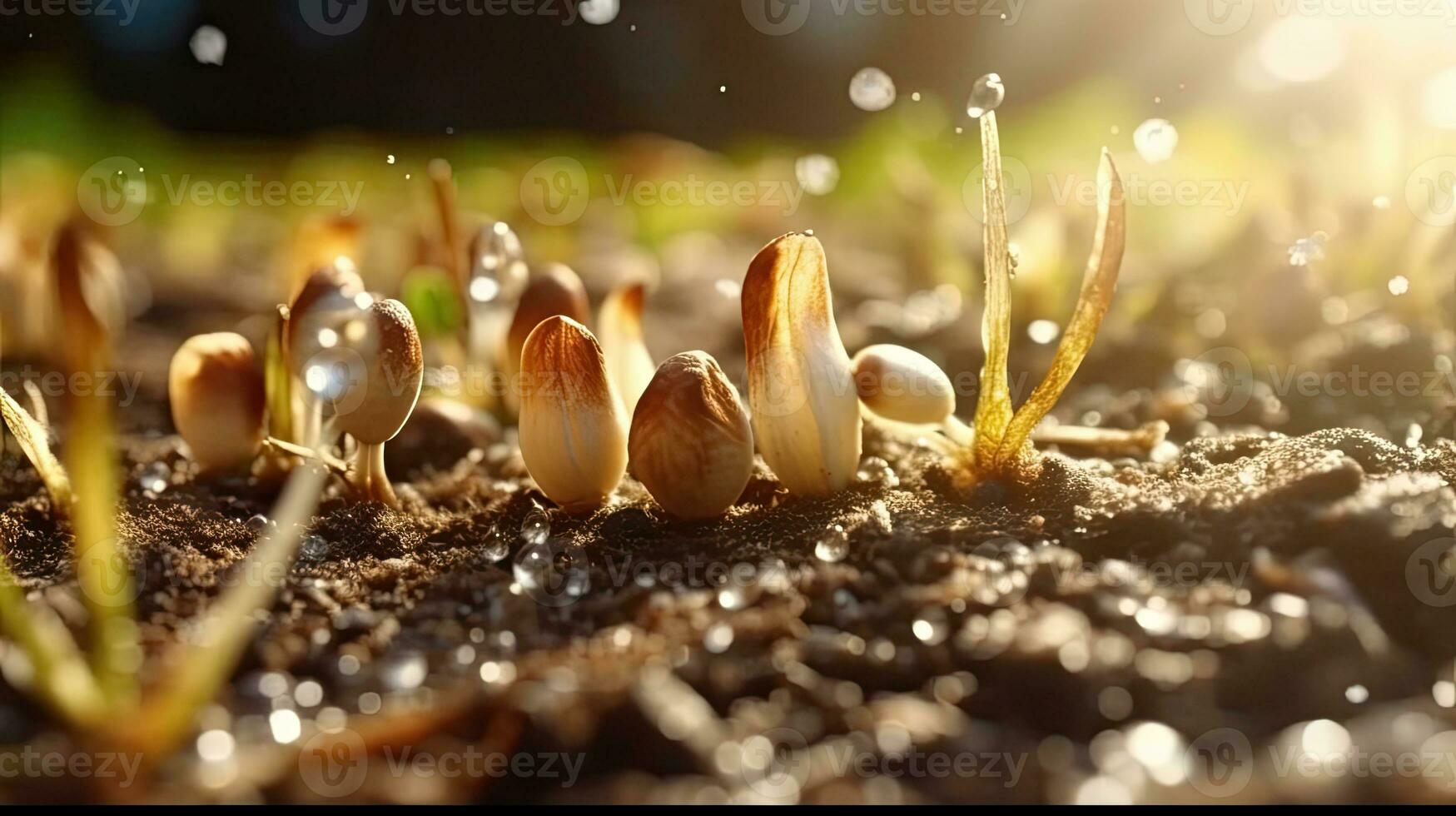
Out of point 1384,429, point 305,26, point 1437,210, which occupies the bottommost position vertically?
point 1384,429

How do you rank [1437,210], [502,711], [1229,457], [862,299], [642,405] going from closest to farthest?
1. [502,711]
2. [642,405]
3. [1229,457]
4. [1437,210]
5. [862,299]

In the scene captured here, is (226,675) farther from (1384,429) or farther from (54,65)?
(54,65)

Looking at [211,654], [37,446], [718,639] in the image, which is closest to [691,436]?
[718,639]

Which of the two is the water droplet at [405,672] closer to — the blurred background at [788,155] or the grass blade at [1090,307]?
the grass blade at [1090,307]

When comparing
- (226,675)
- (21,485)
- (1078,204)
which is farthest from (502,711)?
(1078,204)

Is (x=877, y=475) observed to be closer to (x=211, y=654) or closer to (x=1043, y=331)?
(x=211, y=654)

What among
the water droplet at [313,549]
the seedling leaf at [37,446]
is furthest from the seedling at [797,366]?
the seedling leaf at [37,446]

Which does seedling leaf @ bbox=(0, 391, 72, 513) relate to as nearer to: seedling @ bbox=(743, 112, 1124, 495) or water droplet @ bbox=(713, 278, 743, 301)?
seedling @ bbox=(743, 112, 1124, 495)

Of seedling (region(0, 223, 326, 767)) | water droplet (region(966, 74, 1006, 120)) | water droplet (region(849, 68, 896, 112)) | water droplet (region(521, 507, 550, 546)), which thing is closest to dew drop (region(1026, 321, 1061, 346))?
water droplet (region(849, 68, 896, 112))
